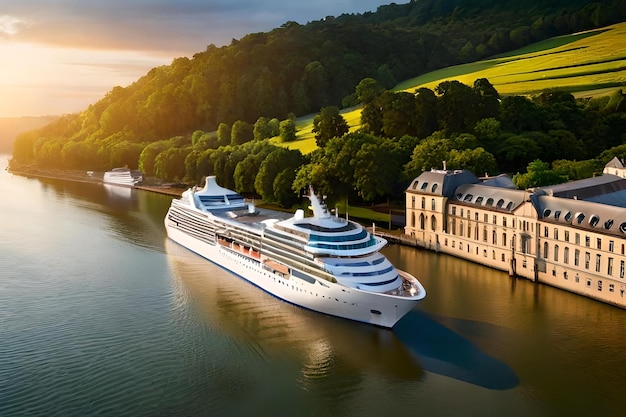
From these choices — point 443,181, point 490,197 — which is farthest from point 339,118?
point 490,197

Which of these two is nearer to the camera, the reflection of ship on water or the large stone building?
the reflection of ship on water

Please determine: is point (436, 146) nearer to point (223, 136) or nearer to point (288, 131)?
point (288, 131)

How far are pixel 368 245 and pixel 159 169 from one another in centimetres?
8119

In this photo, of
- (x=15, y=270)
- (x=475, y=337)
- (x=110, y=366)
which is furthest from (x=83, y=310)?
(x=475, y=337)

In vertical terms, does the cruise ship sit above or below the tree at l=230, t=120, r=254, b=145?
below

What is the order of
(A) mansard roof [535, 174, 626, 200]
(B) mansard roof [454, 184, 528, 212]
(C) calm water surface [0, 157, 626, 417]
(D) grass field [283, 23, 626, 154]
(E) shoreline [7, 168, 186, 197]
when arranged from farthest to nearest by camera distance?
(E) shoreline [7, 168, 186, 197] → (D) grass field [283, 23, 626, 154] → (B) mansard roof [454, 184, 528, 212] → (A) mansard roof [535, 174, 626, 200] → (C) calm water surface [0, 157, 626, 417]

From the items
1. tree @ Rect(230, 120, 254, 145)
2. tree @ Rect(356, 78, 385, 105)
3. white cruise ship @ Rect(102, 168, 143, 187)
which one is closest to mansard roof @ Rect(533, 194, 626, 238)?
tree @ Rect(356, 78, 385, 105)

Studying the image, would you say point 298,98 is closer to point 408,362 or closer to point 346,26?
point 346,26

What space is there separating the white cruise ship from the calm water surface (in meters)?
60.2

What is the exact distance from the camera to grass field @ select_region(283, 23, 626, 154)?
91.4m

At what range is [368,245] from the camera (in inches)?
1476

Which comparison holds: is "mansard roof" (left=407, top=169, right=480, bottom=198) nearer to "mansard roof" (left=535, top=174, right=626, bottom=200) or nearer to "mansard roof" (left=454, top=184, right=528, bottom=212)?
"mansard roof" (left=454, top=184, right=528, bottom=212)

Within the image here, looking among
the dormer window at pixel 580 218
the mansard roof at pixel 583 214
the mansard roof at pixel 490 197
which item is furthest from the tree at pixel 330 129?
the dormer window at pixel 580 218

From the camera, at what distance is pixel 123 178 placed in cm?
10956
